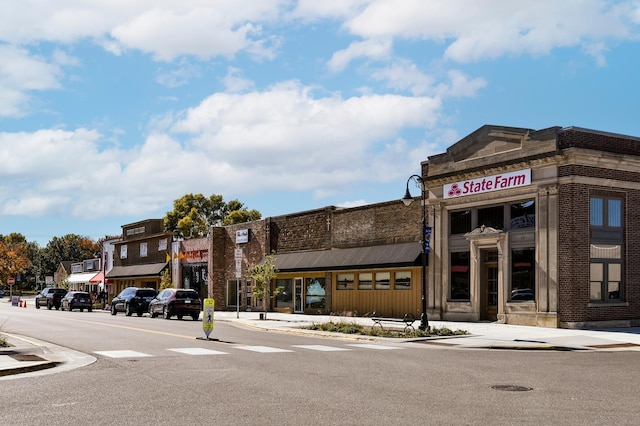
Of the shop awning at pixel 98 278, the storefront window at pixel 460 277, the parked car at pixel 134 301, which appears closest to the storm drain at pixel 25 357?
the storefront window at pixel 460 277

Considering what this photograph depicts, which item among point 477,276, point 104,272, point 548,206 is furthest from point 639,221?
point 104,272

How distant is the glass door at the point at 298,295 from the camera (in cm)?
4444

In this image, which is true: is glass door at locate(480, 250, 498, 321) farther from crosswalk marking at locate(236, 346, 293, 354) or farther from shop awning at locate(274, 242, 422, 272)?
crosswalk marking at locate(236, 346, 293, 354)

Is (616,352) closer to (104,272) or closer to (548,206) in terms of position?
(548,206)

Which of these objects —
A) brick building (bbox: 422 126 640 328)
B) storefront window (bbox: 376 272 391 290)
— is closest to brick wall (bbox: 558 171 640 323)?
brick building (bbox: 422 126 640 328)

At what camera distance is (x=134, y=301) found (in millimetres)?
44344

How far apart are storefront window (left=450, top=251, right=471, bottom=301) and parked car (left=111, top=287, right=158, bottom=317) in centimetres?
2036

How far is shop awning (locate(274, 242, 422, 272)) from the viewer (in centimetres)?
3450

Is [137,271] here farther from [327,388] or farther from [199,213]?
[327,388]

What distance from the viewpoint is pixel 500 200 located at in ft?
99.6

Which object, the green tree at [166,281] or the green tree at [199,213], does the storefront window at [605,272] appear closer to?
the green tree at [166,281]

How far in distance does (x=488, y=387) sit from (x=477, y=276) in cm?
1961

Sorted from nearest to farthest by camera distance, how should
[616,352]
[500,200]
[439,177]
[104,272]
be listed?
1. [616,352]
2. [500,200]
3. [439,177]
4. [104,272]

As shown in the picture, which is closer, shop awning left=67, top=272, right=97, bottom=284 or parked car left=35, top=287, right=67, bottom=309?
parked car left=35, top=287, right=67, bottom=309
